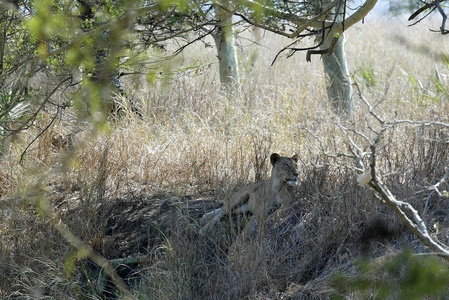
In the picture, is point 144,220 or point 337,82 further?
point 337,82

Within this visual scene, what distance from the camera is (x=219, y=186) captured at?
637cm

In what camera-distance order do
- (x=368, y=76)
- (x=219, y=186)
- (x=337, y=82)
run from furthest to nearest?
(x=368, y=76)
(x=337, y=82)
(x=219, y=186)

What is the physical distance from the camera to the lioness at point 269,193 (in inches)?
224

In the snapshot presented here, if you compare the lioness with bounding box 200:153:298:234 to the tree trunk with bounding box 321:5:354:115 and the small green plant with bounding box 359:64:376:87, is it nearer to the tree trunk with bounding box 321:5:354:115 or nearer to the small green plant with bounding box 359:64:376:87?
the tree trunk with bounding box 321:5:354:115

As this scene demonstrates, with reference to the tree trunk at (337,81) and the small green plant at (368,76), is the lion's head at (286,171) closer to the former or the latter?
the tree trunk at (337,81)

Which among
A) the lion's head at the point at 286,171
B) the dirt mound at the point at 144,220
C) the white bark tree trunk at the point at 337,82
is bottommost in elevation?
the dirt mound at the point at 144,220

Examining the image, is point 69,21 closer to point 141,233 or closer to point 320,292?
point 320,292

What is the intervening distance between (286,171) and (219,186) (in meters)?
0.92

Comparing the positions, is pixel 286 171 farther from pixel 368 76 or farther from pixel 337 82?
pixel 368 76

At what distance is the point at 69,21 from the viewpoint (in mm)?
3781

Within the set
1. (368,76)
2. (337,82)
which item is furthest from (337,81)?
(368,76)

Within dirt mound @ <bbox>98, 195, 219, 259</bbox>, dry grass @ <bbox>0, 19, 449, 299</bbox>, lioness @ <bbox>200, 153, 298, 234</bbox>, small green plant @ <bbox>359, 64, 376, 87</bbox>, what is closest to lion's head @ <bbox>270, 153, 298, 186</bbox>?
lioness @ <bbox>200, 153, 298, 234</bbox>

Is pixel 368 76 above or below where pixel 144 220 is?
above

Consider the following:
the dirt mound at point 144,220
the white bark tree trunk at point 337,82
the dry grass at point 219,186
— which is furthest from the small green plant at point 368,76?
the dirt mound at point 144,220
